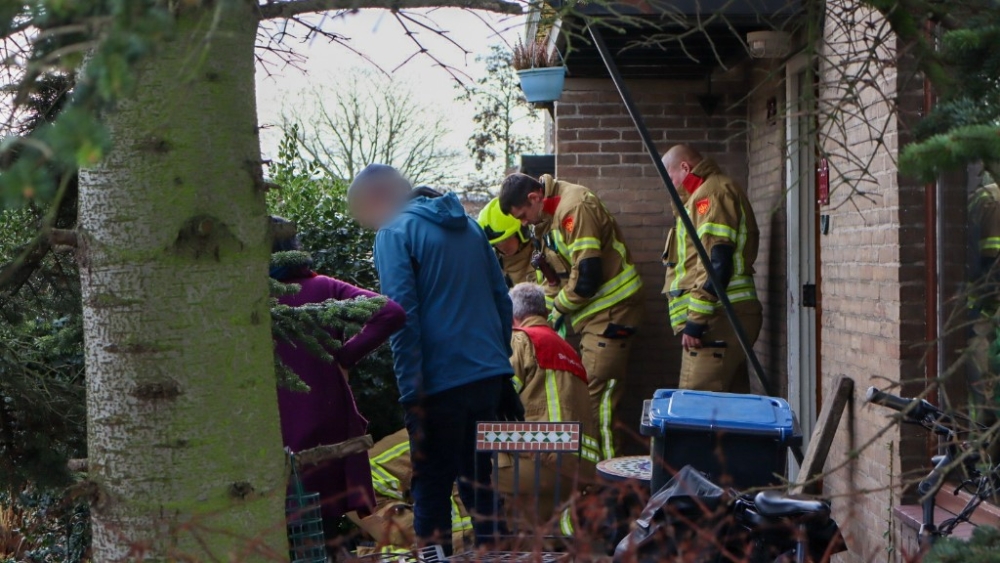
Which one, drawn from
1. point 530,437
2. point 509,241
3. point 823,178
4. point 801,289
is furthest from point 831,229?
point 509,241

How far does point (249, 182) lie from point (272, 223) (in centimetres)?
15

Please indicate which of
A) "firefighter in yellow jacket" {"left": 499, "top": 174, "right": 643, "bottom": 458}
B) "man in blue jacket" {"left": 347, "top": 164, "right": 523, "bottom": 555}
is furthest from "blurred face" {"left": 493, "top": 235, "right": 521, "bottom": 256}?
"man in blue jacket" {"left": 347, "top": 164, "right": 523, "bottom": 555}

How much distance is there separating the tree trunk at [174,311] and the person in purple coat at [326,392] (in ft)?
6.90

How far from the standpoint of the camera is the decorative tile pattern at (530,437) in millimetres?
4254

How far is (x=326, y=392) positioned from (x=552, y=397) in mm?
1423

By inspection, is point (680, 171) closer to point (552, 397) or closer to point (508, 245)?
point (508, 245)

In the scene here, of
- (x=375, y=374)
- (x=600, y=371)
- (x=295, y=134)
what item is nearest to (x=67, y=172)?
(x=375, y=374)

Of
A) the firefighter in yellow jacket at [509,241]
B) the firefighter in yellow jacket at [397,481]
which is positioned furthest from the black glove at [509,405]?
the firefighter in yellow jacket at [509,241]

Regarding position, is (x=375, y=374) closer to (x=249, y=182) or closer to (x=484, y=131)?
(x=249, y=182)

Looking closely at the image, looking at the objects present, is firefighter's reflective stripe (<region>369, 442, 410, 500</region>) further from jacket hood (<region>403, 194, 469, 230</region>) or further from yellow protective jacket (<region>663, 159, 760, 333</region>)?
yellow protective jacket (<region>663, 159, 760, 333</region>)

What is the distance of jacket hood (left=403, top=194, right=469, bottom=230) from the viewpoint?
16.0 feet

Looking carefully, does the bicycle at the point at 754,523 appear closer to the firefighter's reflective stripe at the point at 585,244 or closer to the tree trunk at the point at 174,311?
the tree trunk at the point at 174,311

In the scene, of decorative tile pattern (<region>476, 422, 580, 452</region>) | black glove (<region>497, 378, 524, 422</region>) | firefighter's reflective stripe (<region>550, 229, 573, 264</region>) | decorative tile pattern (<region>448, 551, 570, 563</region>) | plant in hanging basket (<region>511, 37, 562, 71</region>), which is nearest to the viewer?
decorative tile pattern (<region>448, 551, 570, 563</region>)

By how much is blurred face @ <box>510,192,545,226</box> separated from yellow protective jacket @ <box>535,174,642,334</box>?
287mm
